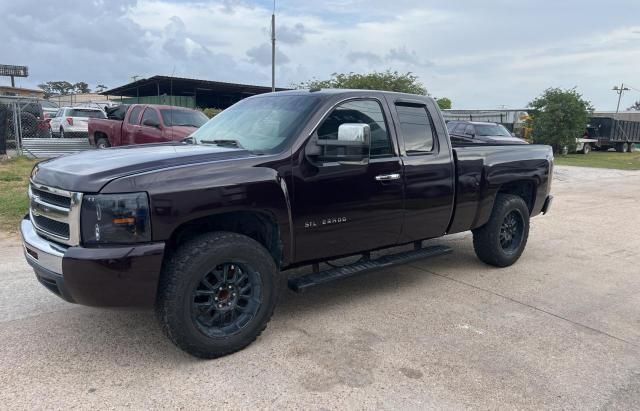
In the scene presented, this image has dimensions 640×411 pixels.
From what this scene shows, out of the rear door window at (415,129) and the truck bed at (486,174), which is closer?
the rear door window at (415,129)

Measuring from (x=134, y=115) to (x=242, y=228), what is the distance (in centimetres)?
1084

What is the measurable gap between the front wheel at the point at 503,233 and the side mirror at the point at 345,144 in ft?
7.74

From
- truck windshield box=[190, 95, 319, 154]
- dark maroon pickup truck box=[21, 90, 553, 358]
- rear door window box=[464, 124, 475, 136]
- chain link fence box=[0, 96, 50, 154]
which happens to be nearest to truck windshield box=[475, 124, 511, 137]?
rear door window box=[464, 124, 475, 136]

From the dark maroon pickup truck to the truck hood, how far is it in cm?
1

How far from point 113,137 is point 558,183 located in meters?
13.2

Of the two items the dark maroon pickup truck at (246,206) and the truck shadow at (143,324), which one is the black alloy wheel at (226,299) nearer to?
the dark maroon pickup truck at (246,206)

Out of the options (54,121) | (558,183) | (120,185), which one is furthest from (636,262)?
(54,121)

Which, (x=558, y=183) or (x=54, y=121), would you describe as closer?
(x=558, y=183)

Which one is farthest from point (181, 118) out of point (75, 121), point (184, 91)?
point (184, 91)

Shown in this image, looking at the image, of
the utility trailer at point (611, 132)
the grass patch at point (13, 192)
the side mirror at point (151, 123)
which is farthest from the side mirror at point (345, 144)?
the utility trailer at point (611, 132)

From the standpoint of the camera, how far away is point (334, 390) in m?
3.20

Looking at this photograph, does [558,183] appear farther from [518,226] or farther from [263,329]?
[263,329]

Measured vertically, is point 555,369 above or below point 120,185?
below

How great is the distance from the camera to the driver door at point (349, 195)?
391 centimetres
